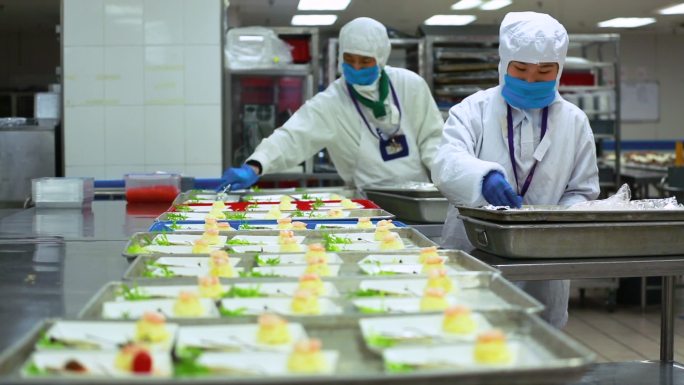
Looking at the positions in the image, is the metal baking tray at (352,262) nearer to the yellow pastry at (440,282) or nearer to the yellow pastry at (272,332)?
the yellow pastry at (440,282)

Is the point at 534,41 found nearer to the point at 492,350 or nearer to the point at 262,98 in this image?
the point at 492,350

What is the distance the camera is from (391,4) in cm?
1112

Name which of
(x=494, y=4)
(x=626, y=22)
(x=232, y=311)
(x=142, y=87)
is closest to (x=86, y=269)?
(x=232, y=311)

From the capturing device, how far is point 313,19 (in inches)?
487

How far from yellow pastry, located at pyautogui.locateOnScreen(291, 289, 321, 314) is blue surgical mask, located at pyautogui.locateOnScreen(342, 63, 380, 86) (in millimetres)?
2485

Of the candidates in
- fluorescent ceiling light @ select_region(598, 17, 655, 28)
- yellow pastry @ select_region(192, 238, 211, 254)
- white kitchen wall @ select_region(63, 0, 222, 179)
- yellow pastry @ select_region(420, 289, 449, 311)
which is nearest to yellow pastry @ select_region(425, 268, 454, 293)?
yellow pastry @ select_region(420, 289, 449, 311)

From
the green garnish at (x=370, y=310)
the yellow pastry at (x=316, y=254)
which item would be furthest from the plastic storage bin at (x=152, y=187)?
the green garnish at (x=370, y=310)

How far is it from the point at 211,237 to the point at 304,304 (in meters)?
0.77

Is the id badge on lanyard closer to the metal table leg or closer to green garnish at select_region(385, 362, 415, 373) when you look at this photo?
the metal table leg

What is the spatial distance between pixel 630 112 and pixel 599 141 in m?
7.36

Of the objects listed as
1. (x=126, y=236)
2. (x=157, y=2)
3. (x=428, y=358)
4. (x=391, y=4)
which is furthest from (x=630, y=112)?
(x=428, y=358)

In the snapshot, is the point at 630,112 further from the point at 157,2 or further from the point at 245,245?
the point at 245,245

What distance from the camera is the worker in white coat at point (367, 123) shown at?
3.79 meters

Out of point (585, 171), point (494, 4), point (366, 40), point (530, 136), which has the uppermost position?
point (494, 4)
